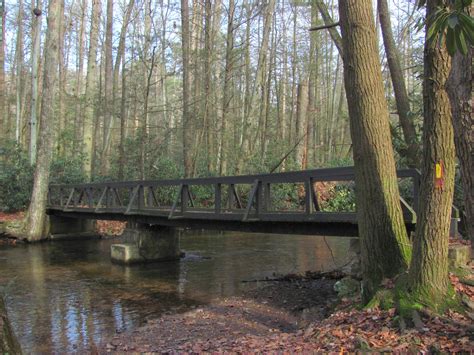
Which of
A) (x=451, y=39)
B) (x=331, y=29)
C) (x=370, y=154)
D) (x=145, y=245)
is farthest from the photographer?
(x=145, y=245)

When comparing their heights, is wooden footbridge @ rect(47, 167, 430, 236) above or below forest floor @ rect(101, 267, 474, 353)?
above

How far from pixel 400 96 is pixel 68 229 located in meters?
14.5

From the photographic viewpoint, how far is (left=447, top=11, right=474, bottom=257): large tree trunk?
3.09 metres

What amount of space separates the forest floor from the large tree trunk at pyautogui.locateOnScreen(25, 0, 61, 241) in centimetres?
1229

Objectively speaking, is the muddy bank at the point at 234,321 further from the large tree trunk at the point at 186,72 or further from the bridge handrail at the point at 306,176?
the large tree trunk at the point at 186,72

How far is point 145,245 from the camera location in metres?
14.3

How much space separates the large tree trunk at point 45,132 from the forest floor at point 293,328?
40.3 ft

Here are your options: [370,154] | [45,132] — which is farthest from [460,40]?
[45,132]

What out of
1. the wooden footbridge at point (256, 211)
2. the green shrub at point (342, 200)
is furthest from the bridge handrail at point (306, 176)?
the green shrub at point (342, 200)

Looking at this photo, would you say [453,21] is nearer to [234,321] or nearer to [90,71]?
[234,321]

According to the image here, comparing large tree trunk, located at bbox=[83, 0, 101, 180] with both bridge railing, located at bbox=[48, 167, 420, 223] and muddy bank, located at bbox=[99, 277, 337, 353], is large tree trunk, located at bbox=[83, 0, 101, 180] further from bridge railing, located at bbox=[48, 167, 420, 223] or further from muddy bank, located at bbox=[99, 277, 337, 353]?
muddy bank, located at bbox=[99, 277, 337, 353]

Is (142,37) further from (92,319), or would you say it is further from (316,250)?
(92,319)

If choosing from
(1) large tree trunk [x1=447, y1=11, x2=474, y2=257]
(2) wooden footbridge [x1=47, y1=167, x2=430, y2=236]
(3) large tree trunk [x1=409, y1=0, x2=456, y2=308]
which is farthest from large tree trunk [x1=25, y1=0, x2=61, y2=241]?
(1) large tree trunk [x1=447, y1=11, x2=474, y2=257]

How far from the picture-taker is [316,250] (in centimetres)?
1505
